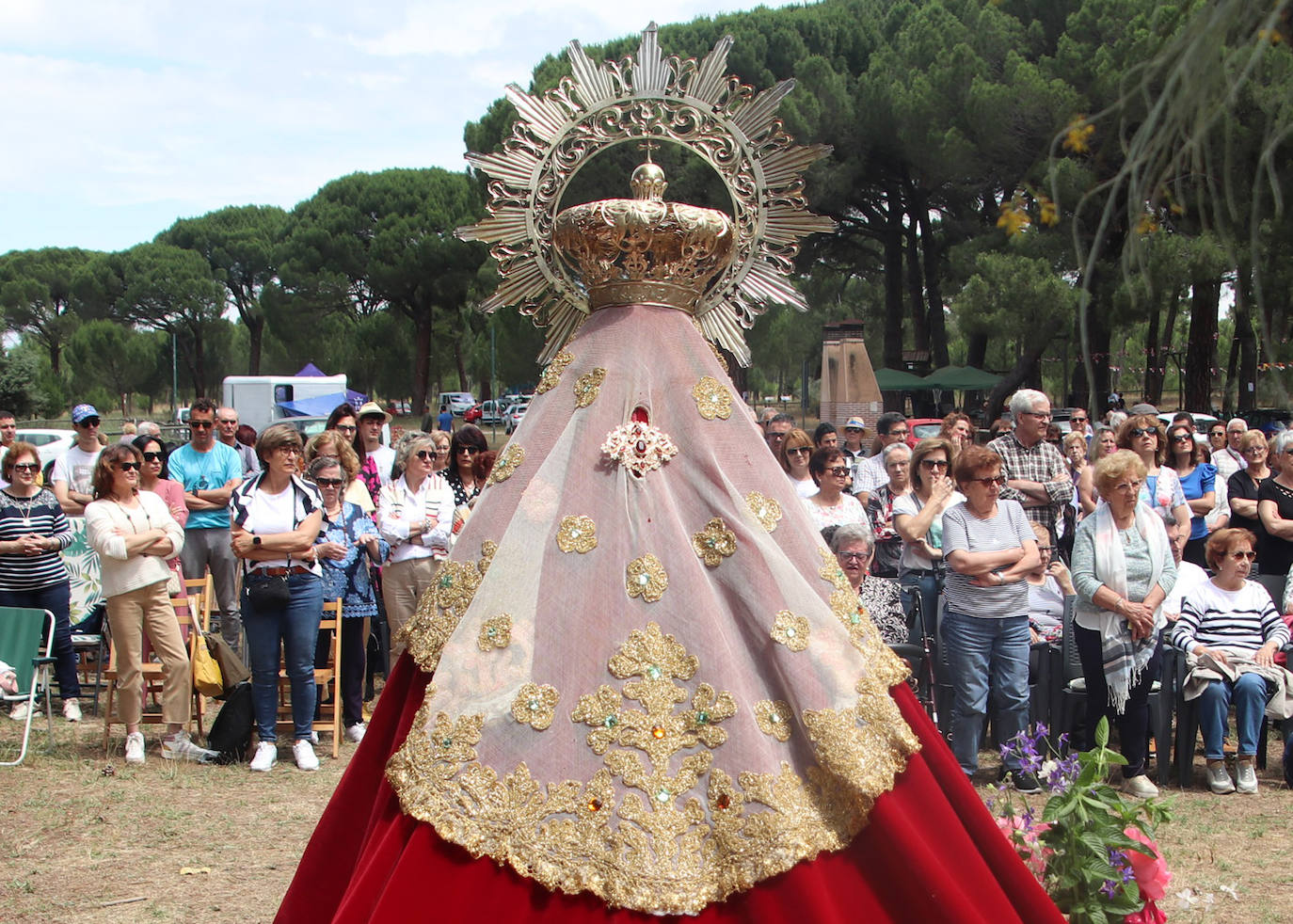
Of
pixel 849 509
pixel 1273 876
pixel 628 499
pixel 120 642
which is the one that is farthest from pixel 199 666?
pixel 1273 876

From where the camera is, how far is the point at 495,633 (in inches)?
107

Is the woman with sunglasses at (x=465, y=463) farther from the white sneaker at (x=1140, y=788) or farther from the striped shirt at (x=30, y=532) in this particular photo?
the white sneaker at (x=1140, y=788)

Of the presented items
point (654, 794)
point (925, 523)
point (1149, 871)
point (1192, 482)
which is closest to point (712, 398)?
point (654, 794)

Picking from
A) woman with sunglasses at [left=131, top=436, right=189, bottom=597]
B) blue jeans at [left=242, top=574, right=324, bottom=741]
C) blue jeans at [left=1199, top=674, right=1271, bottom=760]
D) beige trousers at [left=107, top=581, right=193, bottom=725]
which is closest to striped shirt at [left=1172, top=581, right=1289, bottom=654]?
blue jeans at [left=1199, top=674, right=1271, bottom=760]

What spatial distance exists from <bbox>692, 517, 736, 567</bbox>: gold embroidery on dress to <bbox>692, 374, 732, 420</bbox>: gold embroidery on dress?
323mm

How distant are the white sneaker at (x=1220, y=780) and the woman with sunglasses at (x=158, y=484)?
5.95 m

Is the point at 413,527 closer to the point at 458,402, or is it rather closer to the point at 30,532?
the point at 30,532

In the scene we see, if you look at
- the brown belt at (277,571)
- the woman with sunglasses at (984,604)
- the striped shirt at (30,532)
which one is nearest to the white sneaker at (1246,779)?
the woman with sunglasses at (984,604)

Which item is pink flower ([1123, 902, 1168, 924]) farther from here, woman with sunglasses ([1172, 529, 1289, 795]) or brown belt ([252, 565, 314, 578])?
brown belt ([252, 565, 314, 578])

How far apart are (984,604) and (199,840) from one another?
12.5ft

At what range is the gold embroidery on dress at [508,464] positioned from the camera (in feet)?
10.1

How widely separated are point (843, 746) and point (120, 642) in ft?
16.5

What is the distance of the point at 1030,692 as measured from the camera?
6.51 m

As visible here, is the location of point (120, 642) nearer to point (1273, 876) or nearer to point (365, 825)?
point (365, 825)
